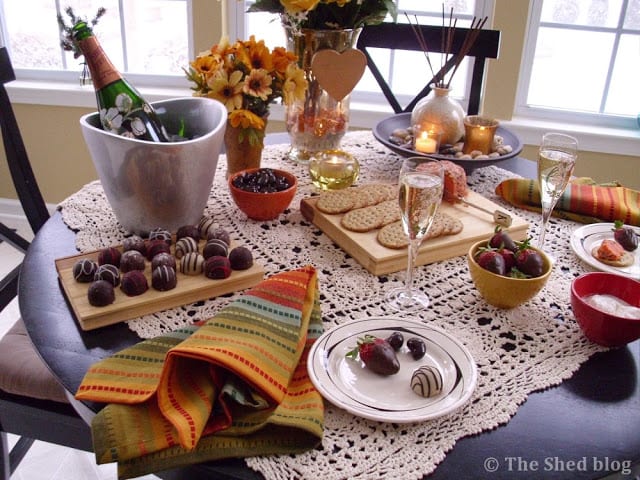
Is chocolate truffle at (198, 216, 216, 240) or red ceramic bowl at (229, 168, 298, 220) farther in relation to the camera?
red ceramic bowl at (229, 168, 298, 220)

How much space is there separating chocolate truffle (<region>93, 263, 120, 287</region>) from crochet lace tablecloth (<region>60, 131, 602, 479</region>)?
0.26 ft

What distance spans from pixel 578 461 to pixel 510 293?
30cm

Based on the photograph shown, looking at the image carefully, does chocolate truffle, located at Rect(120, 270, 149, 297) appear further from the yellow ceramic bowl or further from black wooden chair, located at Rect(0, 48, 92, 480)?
the yellow ceramic bowl

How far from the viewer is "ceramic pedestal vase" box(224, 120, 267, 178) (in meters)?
1.35

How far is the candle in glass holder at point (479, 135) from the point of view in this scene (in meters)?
1.47

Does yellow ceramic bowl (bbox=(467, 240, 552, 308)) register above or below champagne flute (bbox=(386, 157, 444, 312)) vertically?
below

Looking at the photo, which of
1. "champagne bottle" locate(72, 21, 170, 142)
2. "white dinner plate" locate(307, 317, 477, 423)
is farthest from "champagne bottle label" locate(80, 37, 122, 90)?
"white dinner plate" locate(307, 317, 477, 423)

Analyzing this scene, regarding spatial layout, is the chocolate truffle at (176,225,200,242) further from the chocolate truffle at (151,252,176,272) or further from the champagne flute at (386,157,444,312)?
the champagne flute at (386,157,444,312)

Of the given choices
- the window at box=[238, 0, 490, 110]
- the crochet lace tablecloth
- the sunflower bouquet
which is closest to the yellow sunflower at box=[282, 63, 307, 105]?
the sunflower bouquet

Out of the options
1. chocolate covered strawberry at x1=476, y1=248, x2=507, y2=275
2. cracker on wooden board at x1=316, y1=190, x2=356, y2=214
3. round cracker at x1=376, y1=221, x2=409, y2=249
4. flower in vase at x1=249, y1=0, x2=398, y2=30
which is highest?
flower in vase at x1=249, y1=0, x2=398, y2=30

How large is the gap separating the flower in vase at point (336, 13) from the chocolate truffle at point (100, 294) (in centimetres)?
71

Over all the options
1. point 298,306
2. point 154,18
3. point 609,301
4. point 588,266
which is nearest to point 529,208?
point 588,266

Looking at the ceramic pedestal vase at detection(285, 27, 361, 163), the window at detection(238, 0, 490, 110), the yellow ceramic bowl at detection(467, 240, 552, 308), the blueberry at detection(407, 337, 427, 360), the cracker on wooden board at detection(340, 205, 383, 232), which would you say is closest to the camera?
the blueberry at detection(407, 337, 427, 360)

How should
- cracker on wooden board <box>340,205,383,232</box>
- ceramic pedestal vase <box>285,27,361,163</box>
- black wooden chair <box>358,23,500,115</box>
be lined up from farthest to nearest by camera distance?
black wooden chair <box>358,23,500,115</box>
ceramic pedestal vase <box>285,27,361,163</box>
cracker on wooden board <box>340,205,383,232</box>
